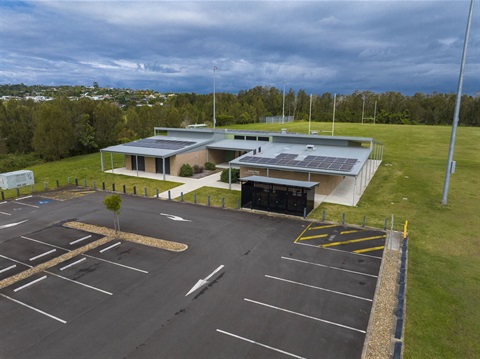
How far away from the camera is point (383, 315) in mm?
12734

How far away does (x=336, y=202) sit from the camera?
28125 millimetres

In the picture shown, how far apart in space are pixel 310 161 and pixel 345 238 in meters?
11.7

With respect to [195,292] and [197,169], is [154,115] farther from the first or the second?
[195,292]

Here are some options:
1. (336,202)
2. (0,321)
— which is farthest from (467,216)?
(0,321)

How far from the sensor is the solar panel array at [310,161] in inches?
1126

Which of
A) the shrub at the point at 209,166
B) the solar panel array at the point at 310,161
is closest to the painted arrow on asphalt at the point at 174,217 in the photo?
the solar panel array at the point at 310,161

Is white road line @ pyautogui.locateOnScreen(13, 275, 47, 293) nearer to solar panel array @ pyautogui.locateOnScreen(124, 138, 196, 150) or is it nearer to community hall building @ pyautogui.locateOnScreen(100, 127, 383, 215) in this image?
community hall building @ pyautogui.locateOnScreen(100, 127, 383, 215)

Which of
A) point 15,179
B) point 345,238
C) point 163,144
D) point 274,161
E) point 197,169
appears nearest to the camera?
point 345,238

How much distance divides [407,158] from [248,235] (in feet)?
130

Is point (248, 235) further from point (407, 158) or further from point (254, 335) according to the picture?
point (407, 158)

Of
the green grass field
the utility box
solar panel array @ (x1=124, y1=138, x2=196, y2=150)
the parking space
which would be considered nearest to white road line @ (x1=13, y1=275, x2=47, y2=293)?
the parking space

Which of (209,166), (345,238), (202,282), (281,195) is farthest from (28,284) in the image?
(209,166)

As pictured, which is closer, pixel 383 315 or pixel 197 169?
pixel 383 315

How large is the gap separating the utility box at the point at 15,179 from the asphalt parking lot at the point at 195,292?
11.6 metres
